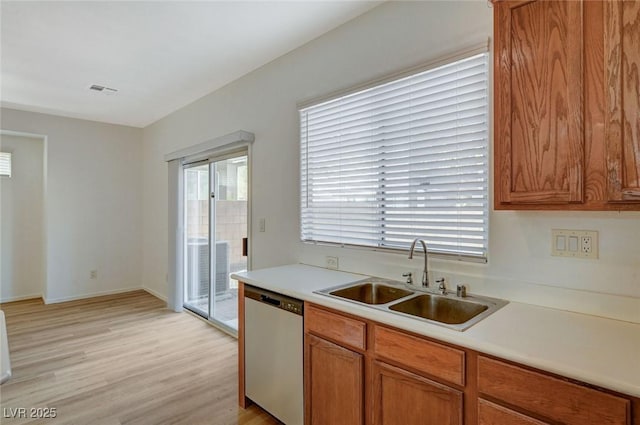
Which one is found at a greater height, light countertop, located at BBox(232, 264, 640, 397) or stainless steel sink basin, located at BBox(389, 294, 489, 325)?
light countertop, located at BBox(232, 264, 640, 397)

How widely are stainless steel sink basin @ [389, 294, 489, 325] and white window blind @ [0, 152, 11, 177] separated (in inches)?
233

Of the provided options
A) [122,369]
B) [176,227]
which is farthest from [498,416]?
[176,227]

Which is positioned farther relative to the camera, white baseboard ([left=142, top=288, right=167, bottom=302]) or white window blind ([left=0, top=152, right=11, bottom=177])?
white baseboard ([left=142, top=288, right=167, bottom=302])

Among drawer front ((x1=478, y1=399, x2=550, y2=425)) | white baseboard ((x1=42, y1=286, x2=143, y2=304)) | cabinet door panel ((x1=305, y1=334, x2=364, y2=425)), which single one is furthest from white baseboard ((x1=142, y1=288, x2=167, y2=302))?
drawer front ((x1=478, y1=399, x2=550, y2=425))

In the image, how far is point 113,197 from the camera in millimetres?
5395

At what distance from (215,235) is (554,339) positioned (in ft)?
11.7

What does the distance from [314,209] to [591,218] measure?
1784 millimetres

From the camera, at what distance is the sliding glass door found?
368 cm

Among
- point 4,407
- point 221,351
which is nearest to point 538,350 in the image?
point 221,351

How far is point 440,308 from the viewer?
1.82 metres

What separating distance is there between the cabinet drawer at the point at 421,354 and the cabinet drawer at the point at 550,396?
9cm

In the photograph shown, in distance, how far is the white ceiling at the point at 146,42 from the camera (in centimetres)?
226

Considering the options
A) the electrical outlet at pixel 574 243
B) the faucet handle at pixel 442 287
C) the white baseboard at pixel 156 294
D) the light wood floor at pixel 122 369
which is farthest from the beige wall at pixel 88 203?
the electrical outlet at pixel 574 243

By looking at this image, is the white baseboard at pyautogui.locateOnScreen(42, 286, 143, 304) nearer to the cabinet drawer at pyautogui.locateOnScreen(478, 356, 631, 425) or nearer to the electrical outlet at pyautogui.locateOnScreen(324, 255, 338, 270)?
the electrical outlet at pyautogui.locateOnScreen(324, 255, 338, 270)
